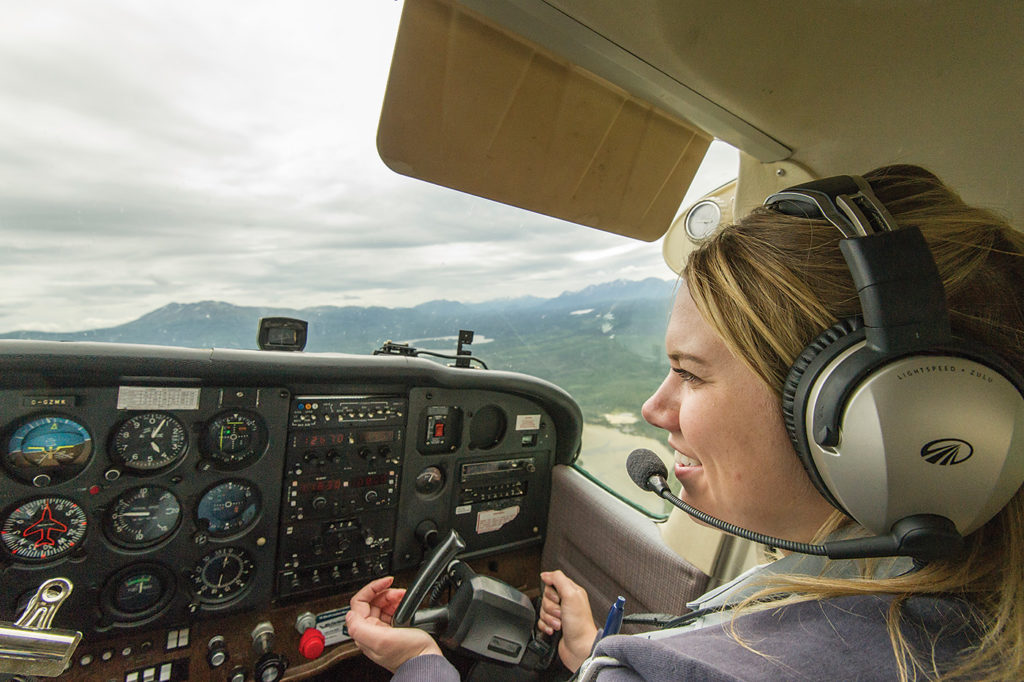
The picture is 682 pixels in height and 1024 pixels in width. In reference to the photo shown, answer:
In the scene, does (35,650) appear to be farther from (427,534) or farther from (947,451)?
(427,534)

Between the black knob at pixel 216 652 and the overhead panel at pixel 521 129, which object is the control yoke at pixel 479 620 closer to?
the black knob at pixel 216 652

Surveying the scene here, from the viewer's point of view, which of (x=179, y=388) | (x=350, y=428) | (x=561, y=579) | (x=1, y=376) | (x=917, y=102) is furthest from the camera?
(x=350, y=428)

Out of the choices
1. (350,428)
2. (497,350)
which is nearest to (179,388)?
(350,428)

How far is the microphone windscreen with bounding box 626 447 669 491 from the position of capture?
108cm

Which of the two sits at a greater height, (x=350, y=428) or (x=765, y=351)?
(x=765, y=351)

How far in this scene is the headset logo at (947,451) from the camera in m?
0.50

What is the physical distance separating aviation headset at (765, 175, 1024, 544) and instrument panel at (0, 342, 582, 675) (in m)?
1.56

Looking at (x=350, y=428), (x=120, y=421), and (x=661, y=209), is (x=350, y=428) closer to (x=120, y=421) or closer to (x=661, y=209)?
(x=120, y=421)

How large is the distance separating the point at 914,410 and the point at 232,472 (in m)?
1.90

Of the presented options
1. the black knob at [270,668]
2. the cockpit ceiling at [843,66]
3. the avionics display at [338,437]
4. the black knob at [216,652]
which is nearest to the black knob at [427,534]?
the avionics display at [338,437]

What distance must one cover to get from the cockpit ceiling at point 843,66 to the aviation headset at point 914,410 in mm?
594

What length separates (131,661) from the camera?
161 cm

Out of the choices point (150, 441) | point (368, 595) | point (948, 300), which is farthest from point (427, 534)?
point (948, 300)

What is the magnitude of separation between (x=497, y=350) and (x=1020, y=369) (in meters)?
1.84
